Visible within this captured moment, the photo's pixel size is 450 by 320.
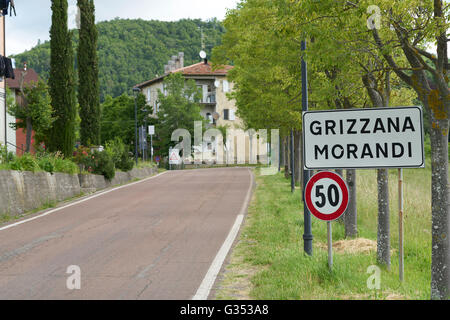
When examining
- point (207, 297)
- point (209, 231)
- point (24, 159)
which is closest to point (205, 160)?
point (24, 159)

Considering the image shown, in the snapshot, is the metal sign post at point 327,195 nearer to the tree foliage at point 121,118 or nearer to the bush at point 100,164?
the bush at point 100,164

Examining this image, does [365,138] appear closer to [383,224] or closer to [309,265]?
[309,265]

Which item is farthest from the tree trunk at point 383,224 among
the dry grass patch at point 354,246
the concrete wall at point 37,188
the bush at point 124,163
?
the bush at point 124,163

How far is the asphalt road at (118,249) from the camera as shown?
8008 mm

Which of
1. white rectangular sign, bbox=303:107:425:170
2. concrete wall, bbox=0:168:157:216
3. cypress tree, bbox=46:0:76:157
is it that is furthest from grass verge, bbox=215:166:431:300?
cypress tree, bbox=46:0:76:157

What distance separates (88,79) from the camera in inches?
1198

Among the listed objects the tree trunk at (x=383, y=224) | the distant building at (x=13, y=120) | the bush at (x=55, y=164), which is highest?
the distant building at (x=13, y=120)

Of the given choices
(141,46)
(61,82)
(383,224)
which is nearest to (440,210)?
(383,224)

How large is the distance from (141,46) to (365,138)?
354 feet

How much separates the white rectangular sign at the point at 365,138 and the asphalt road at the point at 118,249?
2626mm

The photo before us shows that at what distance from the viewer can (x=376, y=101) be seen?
35.0 feet

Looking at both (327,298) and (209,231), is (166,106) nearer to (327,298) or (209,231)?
(209,231)

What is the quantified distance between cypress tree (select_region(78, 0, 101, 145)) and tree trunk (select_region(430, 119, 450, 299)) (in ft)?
82.8

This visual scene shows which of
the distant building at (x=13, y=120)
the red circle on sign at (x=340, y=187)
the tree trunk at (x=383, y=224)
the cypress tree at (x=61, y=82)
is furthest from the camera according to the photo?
the distant building at (x=13, y=120)
